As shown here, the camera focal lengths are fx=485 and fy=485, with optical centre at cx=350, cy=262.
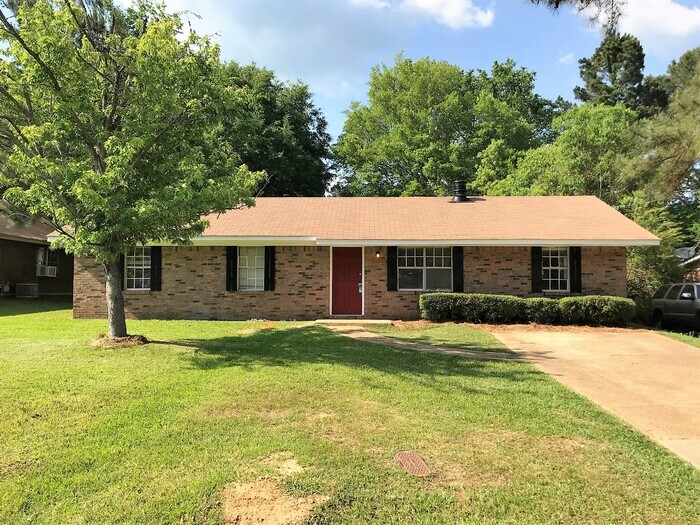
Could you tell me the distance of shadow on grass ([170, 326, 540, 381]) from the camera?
24.2 feet

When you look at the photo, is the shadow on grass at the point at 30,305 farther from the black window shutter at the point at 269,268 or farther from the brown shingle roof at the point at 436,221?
the black window shutter at the point at 269,268

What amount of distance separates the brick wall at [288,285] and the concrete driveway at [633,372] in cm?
258

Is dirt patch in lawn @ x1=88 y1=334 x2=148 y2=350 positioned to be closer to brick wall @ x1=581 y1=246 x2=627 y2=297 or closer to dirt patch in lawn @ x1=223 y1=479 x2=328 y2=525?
dirt patch in lawn @ x1=223 y1=479 x2=328 y2=525

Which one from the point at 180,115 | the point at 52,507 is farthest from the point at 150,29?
the point at 52,507

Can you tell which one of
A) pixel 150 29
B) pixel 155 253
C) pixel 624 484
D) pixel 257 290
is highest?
pixel 150 29

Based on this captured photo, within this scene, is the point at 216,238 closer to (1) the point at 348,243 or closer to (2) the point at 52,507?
(1) the point at 348,243

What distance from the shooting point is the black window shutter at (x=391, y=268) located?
1416cm

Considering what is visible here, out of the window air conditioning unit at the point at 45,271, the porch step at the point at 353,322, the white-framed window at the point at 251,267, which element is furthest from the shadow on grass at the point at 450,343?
the window air conditioning unit at the point at 45,271

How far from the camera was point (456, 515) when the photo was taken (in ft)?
10.6

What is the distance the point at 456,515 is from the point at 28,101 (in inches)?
356

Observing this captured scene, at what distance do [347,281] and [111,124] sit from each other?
767 centimetres

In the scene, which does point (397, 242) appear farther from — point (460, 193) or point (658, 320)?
point (658, 320)

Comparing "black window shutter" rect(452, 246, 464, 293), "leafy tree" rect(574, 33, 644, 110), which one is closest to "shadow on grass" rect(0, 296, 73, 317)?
"black window shutter" rect(452, 246, 464, 293)

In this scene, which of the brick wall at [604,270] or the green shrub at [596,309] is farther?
the brick wall at [604,270]
